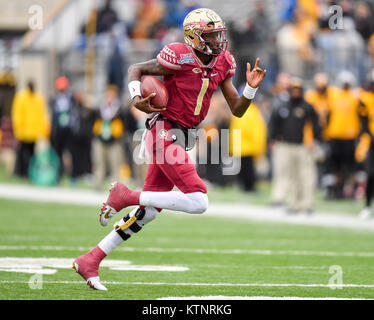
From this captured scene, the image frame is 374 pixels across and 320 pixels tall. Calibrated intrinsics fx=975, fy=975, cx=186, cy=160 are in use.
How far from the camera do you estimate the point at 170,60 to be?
24.0 ft

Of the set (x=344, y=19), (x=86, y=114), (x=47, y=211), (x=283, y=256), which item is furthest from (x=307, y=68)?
(x=283, y=256)

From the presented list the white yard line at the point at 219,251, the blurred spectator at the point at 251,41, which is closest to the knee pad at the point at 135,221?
the white yard line at the point at 219,251

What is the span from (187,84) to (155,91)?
0.87 feet

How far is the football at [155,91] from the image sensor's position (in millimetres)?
7277

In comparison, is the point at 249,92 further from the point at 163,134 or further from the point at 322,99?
the point at 322,99

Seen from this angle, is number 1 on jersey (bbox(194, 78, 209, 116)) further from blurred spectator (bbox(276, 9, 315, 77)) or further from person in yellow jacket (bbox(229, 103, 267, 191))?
blurred spectator (bbox(276, 9, 315, 77))

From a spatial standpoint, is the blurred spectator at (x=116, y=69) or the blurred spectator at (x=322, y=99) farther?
the blurred spectator at (x=116, y=69)

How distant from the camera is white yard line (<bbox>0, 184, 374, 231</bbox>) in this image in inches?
513

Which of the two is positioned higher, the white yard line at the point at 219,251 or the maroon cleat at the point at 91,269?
the maroon cleat at the point at 91,269

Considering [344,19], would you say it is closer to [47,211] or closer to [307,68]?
[307,68]

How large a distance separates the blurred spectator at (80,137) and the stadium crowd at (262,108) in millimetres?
24

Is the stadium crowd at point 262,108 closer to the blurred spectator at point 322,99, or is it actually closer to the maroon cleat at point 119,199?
the blurred spectator at point 322,99

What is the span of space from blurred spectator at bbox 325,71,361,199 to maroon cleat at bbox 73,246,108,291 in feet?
32.2

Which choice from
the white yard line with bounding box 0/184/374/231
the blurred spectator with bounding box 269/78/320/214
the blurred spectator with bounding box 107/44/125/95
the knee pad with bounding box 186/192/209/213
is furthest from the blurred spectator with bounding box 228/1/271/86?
the knee pad with bounding box 186/192/209/213
